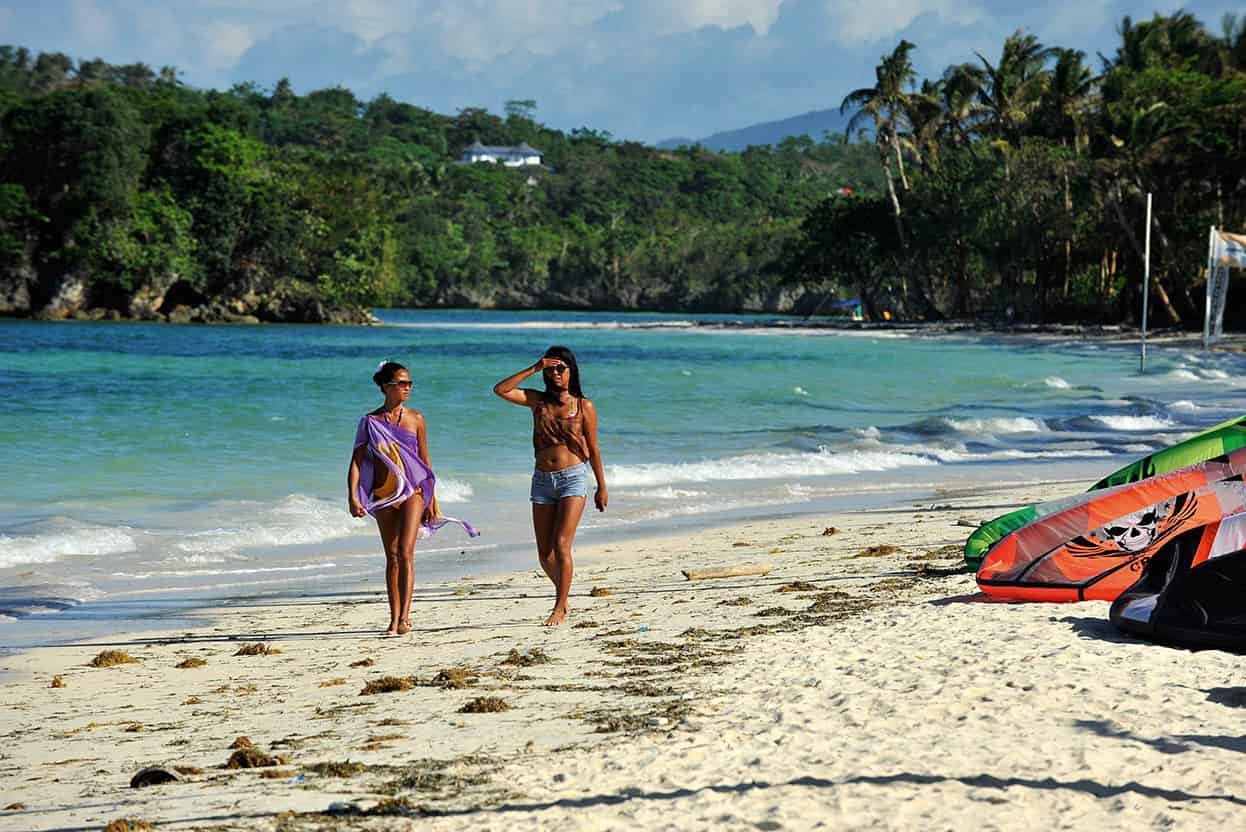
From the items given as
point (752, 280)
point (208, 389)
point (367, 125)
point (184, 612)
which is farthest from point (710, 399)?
point (367, 125)

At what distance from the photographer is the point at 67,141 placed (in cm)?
6456

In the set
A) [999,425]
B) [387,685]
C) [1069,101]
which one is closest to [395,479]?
[387,685]

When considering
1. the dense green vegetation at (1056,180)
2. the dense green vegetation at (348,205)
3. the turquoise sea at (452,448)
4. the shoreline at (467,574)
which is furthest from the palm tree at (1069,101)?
the shoreline at (467,574)

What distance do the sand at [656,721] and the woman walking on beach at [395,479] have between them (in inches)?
13.8

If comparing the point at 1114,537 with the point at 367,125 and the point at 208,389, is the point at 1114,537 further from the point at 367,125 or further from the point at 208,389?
the point at 367,125

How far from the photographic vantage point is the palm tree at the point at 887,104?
6650 cm

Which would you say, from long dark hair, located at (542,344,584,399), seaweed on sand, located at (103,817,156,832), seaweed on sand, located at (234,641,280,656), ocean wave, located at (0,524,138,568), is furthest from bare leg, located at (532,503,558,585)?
ocean wave, located at (0,524,138,568)

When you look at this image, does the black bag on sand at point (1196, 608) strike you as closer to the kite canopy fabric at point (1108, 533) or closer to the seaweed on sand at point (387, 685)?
the kite canopy fabric at point (1108, 533)

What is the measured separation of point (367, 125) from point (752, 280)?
72.1 m

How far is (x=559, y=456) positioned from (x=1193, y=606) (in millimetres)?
3279

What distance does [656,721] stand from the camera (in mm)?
4996

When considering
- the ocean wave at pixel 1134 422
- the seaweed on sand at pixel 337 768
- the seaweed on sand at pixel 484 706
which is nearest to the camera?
the seaweed on sand at pixel 337 768

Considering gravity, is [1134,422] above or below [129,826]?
below

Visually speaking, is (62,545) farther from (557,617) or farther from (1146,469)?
(1146,469)
